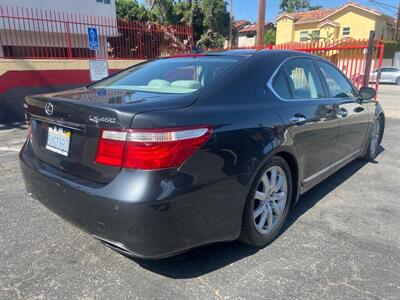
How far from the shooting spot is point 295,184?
3107mm

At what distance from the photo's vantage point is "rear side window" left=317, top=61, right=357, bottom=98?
3800mm

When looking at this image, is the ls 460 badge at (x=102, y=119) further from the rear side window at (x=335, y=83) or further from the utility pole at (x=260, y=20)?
the utility pole at (x=260, y=20)

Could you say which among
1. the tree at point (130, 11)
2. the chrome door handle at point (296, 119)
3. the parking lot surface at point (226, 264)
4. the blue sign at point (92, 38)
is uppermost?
the tree at point (130, 11)

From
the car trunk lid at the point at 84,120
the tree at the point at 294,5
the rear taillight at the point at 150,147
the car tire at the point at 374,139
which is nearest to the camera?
the rear taillight at the point at 150,147

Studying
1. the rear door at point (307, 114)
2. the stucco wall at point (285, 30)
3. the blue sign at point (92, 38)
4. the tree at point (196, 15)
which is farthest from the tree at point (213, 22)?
the rear door at point (307, 114)

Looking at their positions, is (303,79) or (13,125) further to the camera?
(13,125)

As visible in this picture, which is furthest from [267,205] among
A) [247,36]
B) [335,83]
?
[247,36]

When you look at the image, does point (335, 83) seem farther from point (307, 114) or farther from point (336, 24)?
point (336, 24)

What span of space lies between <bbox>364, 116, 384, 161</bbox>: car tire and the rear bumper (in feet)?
11.2

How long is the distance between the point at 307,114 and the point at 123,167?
182cm

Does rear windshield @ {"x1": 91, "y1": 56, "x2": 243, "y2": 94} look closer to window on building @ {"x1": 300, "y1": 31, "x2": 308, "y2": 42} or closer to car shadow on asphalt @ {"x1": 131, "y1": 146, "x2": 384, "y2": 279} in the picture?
car shadow on asphalt @ {"x1": 131, "y1": 146, "x2": 384, "y2": 279}

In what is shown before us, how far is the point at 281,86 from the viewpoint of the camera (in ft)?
9.69

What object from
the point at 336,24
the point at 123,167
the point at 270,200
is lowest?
the point at 270,200

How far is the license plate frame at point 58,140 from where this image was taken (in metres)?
2.35
